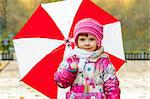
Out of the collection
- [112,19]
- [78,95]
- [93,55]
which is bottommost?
[78,95]

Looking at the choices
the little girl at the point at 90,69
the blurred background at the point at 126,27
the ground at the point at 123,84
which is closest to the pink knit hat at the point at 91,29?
the little girl at the point at 90,69

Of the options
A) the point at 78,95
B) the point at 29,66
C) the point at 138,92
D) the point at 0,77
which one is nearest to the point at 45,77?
the point at 29,66

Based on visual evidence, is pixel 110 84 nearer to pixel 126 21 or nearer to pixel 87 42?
pixel 87 42

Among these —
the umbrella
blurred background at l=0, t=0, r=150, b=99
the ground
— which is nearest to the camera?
the umbrella

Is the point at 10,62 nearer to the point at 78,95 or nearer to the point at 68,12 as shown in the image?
the point at 68,12

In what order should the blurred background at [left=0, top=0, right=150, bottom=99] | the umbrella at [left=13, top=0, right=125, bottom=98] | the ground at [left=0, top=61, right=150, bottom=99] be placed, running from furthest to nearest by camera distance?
1. the blurred background at [left=0, top=0, right=150, bottom=99]
2. the ground at [left=0, top=61, right=150, bottom=99]
3. the umbrella at [left=13, top=0, right=125, bottom=98]

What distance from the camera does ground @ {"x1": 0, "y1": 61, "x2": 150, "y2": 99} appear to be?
50.2 ft

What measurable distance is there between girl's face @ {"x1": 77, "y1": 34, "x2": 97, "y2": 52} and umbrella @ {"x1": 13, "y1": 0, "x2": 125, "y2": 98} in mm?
2100

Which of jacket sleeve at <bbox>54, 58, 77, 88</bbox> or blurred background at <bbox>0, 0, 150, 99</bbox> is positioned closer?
jacket sleeve at <bbox>54, 58, 77, 88</bbox>

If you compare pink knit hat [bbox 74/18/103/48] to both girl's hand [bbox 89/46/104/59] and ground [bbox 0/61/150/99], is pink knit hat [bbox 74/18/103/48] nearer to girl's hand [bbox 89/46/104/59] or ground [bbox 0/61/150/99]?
girl's hand [bbox 89/46/104/59]

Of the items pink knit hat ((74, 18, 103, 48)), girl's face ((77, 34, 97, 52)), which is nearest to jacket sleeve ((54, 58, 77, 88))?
girl's face ((77, 34, 97, 52))

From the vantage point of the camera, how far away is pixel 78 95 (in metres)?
4.54

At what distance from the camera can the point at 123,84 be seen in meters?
18.2

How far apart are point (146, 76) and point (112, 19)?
1440cm
